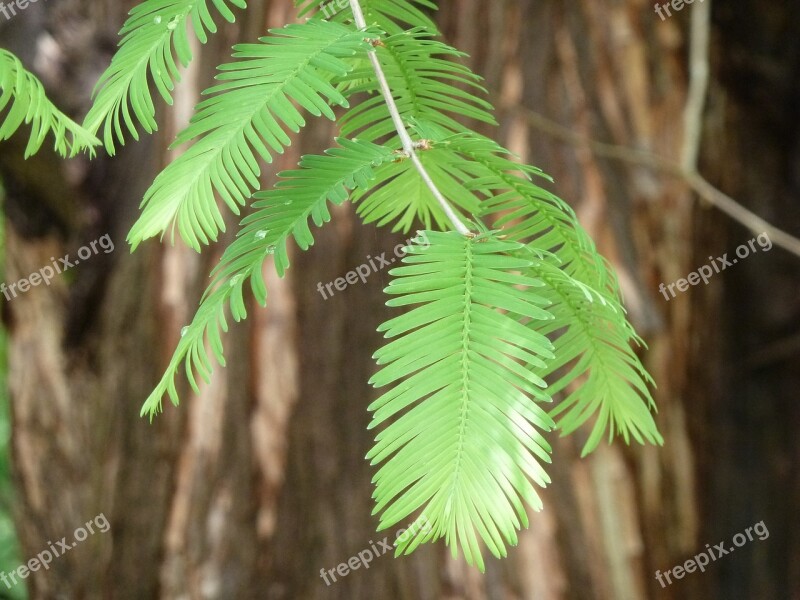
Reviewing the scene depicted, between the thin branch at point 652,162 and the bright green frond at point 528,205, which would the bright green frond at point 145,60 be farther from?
the thin branch at point 652,162

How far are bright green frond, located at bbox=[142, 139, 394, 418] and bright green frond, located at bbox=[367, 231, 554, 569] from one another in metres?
0.08

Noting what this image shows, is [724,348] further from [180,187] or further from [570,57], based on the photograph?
[180,187]

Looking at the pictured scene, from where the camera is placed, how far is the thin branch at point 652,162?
1.10m

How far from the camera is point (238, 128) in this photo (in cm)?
45

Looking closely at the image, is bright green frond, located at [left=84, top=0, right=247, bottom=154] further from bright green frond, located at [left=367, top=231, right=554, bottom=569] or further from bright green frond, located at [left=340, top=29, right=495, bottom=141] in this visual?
bright green frond, located at [left=367, top=231, right=554, bottom=569]

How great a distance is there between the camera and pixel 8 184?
1249mm

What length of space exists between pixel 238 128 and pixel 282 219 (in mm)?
67
